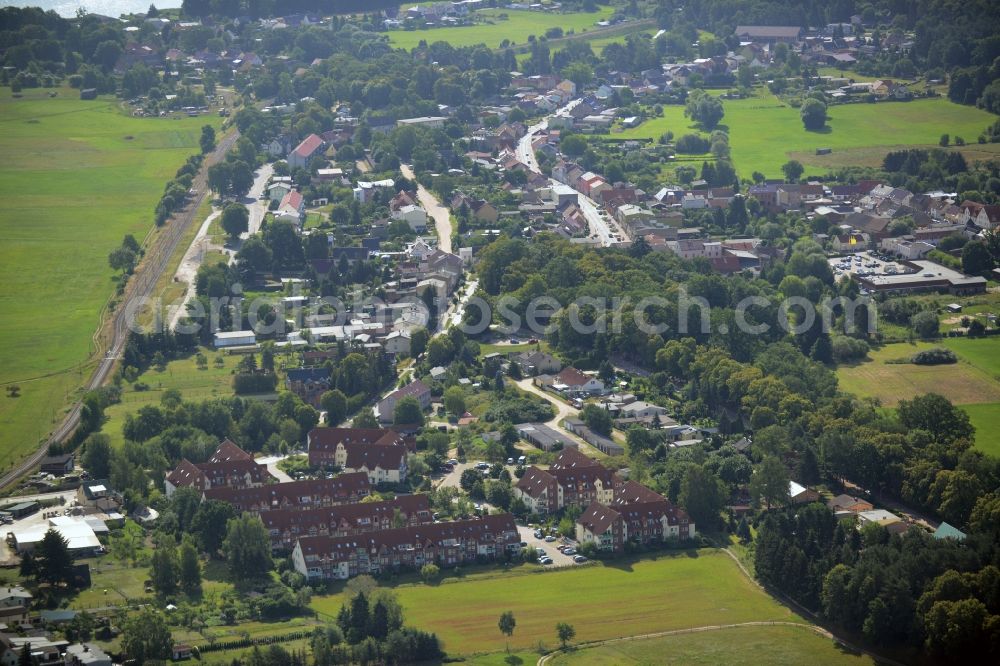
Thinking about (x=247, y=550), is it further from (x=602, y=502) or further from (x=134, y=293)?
(x=134, y=293)

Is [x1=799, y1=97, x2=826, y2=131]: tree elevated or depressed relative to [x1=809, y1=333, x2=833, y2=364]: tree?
elevated

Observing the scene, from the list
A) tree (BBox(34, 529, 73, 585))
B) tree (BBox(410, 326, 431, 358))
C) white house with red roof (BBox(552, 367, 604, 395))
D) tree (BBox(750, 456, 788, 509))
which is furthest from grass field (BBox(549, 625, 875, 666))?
tree (BBox(410, 326, 431, 358))

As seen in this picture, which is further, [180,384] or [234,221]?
[234,221]

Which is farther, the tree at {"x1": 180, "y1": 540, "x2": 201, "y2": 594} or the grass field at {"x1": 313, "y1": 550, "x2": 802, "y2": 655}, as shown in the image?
the tree at {"x1": 180, "y1": 540, "x2": 201, "y2": 594}

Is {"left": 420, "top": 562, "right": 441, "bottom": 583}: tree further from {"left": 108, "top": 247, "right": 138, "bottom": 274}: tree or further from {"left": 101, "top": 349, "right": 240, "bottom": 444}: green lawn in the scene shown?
{"left": 108, "top": 247, "right": 138, "bottom": 274}: tree

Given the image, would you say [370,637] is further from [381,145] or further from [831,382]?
[381,145]

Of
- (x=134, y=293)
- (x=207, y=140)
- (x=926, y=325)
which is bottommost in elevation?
(x=926, y=325)

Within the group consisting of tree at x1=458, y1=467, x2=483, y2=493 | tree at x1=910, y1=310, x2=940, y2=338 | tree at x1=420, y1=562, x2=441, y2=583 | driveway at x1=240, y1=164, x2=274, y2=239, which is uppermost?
driveway at x1=240, y1=164, x2=274, y2=239

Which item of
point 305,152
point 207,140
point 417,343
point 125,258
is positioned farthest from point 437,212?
point 417,343
